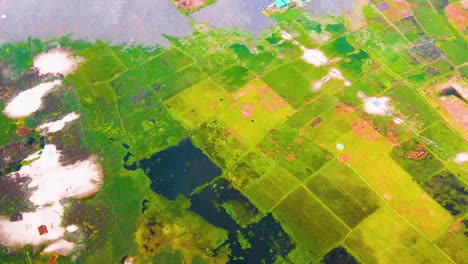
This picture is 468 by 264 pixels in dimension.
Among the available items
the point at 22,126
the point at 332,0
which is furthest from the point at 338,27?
the point at 22,126

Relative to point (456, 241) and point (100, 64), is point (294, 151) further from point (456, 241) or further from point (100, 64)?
point (100, 64)

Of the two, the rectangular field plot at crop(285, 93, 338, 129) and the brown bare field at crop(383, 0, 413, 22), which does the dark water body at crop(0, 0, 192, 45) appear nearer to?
the rectangular field plot at crop(285, 93, 338, 129)

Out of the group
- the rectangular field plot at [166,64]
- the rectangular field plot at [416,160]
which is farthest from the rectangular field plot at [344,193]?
the rectangular field plot at [166,64]

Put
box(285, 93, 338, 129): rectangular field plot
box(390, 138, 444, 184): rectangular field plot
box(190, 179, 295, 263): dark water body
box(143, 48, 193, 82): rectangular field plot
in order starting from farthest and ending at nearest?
box(143, 48, 193, 82): rectangular field plot → box(285, 93, 338, 129): rectangular field plot → box(390, 138, 444, 184): rectangular field plot → box(190, 179, 295, 263): dark water body

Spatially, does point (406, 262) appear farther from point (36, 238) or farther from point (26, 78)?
point (26, 78)

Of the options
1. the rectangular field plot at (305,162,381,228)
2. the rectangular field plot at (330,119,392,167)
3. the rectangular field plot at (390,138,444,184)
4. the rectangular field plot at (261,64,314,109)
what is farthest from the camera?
the rectangular field plot at (261,64,314,109)

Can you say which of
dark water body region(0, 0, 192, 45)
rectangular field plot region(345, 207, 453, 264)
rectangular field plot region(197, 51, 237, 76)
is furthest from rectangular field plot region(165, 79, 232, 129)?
A: rectangular field plot region(345, 207, 453, 264)

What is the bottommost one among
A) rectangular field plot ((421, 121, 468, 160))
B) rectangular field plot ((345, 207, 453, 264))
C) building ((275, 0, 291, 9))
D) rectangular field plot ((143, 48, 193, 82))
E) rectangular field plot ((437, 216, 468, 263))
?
rectangular field plot ((437, 216, 468, 263))
